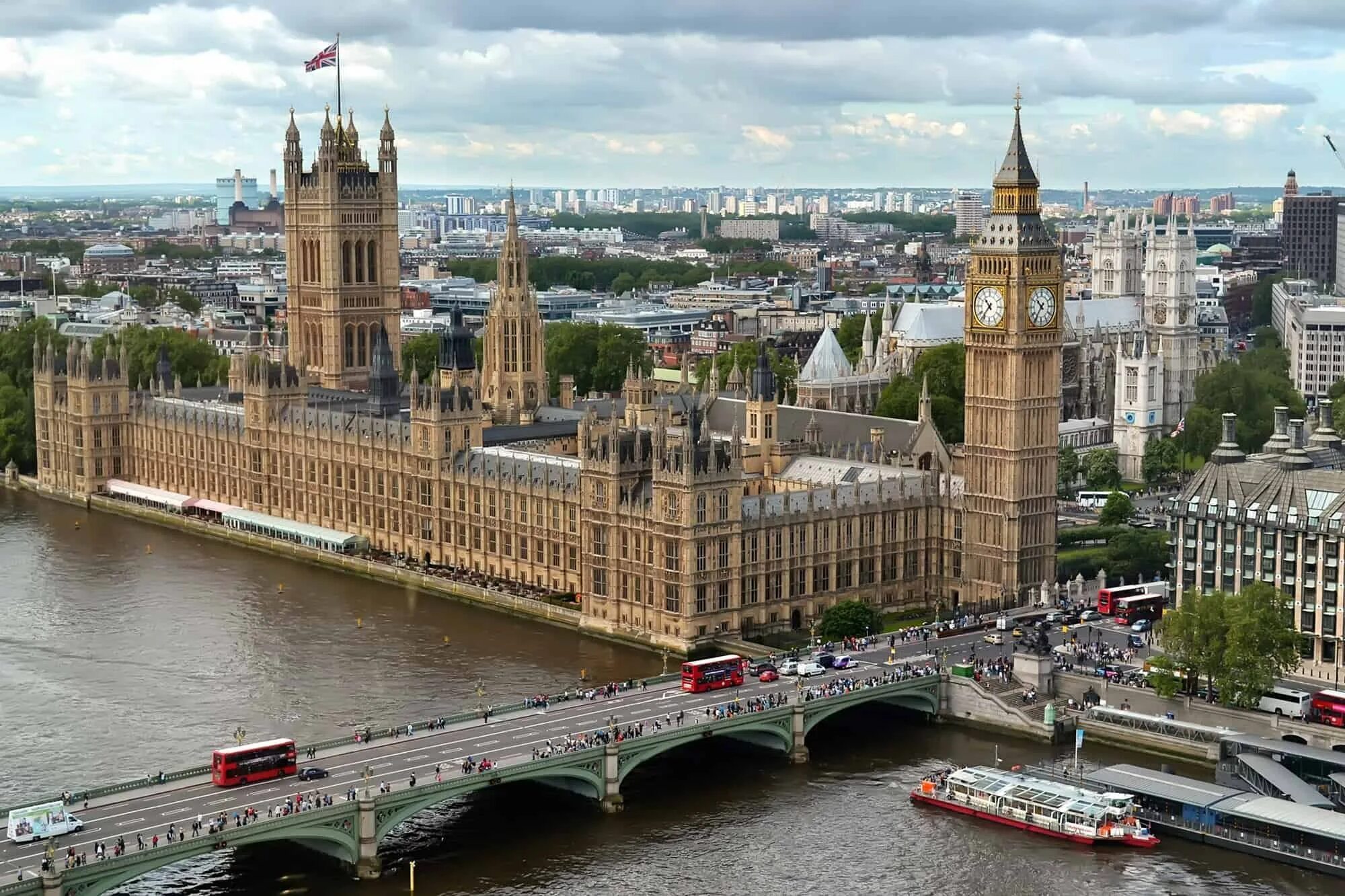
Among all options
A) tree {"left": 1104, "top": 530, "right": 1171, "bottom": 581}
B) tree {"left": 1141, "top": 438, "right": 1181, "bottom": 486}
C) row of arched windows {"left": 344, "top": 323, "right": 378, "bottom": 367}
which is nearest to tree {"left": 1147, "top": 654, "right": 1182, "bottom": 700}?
tree {"left": 1104, "top": 530, "right": 1171, "bottom": 581}

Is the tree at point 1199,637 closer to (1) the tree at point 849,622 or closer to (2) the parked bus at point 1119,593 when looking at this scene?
(2) the parked bus at point 1119,593

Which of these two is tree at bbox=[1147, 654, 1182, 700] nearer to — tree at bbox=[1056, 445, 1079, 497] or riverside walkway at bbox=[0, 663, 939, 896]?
riverside walkway at bbox=[0, 663, 939, 896]

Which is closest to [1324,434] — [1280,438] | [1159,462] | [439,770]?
[1280,438]

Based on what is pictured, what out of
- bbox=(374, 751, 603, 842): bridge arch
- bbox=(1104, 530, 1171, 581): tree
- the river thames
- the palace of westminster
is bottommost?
the river thames

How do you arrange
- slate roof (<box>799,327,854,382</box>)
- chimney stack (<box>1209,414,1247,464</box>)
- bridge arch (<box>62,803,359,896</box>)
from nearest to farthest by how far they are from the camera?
bridge arch (<box>62,803,359,896</box>) < chimney stack (<box>1209,414,1247,464</box>) < slate roof (<box>799,327,854,382</box>)

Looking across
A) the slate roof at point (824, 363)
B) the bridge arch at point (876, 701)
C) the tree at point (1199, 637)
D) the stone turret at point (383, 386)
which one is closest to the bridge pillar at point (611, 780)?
the bridge arch at point (876, 701)

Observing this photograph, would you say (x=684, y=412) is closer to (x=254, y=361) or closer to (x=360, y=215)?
(x=254, y=361)
